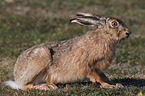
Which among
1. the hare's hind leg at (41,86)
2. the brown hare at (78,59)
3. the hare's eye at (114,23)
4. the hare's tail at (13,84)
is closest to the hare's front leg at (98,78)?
the brown hare at (78,59)

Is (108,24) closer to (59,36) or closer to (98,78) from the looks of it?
(98,78)

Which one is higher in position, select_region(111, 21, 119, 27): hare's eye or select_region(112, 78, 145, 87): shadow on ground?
select_region(111, 21, 119, 27): hare's eye

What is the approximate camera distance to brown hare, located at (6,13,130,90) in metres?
6.96

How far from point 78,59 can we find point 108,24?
138cm

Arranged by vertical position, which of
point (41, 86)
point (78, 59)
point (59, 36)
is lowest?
point (41, 86)

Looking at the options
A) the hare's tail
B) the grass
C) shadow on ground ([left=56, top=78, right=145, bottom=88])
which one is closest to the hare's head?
the grass

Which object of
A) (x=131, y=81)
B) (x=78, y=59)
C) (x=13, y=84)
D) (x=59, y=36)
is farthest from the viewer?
(x=59, y=36)

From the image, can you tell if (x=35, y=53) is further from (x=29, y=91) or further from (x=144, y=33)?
(x=144, y=33)

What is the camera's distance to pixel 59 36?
17.2 meters

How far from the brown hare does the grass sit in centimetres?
39

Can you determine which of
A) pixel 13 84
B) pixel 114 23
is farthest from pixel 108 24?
pixel 13 84

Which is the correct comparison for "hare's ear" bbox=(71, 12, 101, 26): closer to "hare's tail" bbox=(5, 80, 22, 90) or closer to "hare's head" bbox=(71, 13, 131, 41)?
"hare's head" bbox=(71, 13, 131, 41)

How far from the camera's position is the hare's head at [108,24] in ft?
23.0

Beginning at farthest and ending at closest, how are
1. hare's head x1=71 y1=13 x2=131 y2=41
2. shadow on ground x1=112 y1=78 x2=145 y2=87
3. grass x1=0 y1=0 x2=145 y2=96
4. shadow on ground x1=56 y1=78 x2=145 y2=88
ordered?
shadow on ground x1=112 y1=78 x2=145 y2=87
shadow on ground x1=56 y1=78 x2=145 y2=88
hare's head x1=71 y1=13 x2=131 y2=41
grass x1=0 y1=0 x2=145 y2=96
